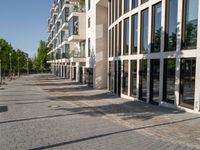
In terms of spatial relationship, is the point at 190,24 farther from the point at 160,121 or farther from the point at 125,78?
the point at 125,78

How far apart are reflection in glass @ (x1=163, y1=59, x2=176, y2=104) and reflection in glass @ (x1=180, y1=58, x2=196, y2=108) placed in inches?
28.4

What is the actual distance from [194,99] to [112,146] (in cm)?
626

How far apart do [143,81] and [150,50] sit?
2.31 meters

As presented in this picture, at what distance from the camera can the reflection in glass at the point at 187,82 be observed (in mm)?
11945

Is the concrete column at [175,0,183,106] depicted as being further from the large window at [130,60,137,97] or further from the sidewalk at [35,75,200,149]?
the large window at [130,60,137,97]

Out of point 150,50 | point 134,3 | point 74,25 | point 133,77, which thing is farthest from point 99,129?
point 74,25

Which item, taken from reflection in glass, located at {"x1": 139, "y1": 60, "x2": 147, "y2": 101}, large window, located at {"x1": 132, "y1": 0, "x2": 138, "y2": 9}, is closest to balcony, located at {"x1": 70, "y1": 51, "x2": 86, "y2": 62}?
large window, located at {"x1": 132, "y1": 0, "x2": 138, "y2": 9}

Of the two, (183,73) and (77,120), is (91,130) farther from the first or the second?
(183,73)

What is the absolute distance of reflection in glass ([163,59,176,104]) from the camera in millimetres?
13348

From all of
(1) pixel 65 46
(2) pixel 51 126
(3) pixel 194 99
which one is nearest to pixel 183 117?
(3) pixel 194 99

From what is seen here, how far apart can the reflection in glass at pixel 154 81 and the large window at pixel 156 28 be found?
2.83 ft

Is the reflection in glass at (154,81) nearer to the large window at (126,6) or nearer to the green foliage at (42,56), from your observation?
the large window at (126,6)

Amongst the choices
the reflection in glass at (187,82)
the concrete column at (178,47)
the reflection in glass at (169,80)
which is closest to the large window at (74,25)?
the reflection in glass at (169,80)

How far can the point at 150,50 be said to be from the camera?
50.4 ft
